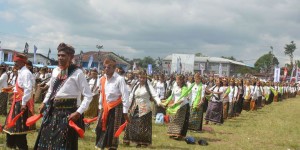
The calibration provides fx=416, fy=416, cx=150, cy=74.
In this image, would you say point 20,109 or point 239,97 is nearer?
point 20,109

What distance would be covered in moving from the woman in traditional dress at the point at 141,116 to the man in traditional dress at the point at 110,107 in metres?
1.69

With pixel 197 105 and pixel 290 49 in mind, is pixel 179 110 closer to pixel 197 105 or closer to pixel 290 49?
pixel 197 105

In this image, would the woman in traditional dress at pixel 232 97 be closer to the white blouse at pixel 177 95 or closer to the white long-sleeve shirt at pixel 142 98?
the white blouse at pixel 177 95

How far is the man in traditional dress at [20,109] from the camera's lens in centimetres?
712

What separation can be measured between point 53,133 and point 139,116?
421cm

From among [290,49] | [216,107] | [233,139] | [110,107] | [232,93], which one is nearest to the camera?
[110,107]

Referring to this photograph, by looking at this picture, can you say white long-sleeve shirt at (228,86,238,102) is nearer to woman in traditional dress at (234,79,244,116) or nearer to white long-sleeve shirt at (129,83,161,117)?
woman in traditional dress at (234,79,244,116)

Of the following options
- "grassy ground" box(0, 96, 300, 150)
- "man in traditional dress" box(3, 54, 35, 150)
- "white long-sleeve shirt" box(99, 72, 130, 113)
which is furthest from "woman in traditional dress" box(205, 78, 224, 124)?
"man in traditional dress" box(3, 54, 35, 150)

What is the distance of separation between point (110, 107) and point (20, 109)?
1.61 meters

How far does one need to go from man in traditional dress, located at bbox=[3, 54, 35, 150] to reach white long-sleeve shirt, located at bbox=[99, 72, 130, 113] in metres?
1.32

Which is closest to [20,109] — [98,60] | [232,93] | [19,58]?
[19,58]

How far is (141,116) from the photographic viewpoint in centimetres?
930

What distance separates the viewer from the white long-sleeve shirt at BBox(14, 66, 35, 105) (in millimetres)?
6827

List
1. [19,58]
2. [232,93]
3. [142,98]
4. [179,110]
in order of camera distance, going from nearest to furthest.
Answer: [19,58]
[142,98]
[179,110]
[232,93]
